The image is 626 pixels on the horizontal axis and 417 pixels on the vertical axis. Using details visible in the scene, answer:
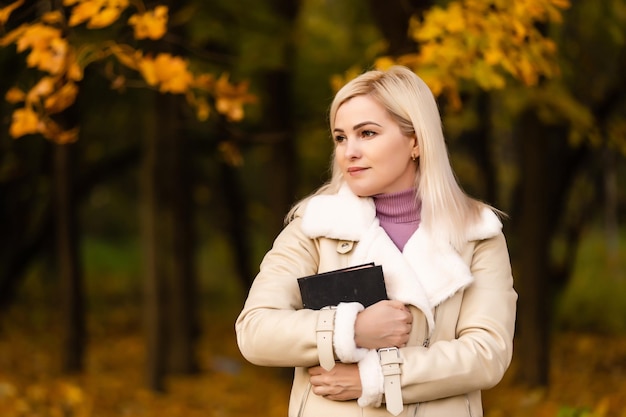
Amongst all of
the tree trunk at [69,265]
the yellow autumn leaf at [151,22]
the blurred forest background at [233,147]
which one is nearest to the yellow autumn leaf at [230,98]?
the blurred forest background at [233,147]

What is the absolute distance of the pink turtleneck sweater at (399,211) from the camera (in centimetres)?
316

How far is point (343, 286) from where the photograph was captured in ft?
9.62

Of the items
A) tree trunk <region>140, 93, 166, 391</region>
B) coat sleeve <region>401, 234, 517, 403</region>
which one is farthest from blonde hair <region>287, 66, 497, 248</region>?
tree trunk <region>140, 93, 166, 391</region>

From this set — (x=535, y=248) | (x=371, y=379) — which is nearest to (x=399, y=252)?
(x=371, y=379)

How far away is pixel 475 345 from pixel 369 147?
0.70 metres

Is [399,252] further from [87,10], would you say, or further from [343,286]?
[87,10]

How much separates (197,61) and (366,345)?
692cm

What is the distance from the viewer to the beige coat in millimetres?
2898

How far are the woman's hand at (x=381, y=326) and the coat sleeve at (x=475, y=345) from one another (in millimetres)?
58

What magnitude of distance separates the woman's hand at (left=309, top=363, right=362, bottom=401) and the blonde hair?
521 mm

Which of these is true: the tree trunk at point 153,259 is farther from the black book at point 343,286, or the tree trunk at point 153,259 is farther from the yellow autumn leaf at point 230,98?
the black book at point 343,286

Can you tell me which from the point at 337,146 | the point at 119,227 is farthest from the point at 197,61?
the point at 119,227

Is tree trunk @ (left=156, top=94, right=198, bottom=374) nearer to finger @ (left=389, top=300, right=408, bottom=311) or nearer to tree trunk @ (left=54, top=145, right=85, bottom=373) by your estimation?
tree trunk @ (left=54, top=145, right=85, bottom=373)

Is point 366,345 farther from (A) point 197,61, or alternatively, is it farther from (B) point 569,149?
(B) point 569,149
